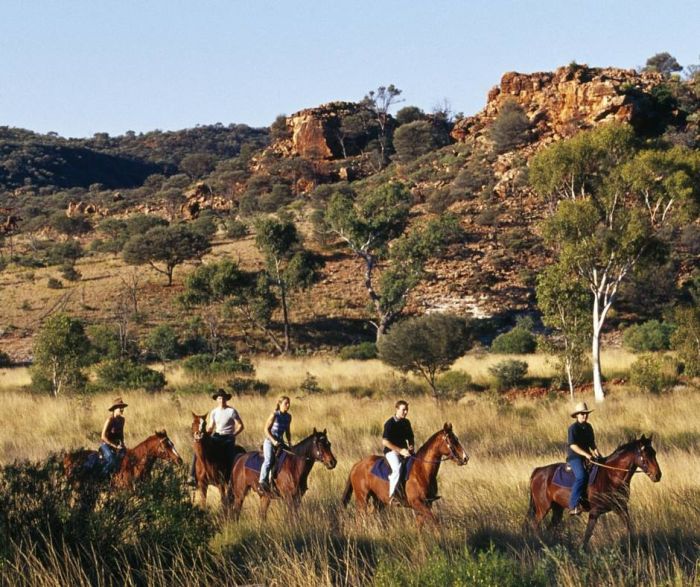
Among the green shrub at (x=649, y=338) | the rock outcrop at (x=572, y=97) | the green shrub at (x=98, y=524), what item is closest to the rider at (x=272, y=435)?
the green shrub at (x=98, y=524)

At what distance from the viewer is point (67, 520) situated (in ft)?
24.2

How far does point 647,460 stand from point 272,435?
495 cm

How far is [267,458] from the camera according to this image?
10.9m

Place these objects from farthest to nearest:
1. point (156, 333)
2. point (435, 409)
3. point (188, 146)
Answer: point (188, 146)
point (156, 333)
point (435, 409)

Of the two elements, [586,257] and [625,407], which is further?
[586,257]

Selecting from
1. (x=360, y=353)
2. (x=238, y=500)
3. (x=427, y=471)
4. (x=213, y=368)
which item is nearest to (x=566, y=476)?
(x=427, y=471)

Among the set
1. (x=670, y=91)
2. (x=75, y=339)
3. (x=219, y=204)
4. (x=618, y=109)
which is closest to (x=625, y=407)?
(x=75, y=339)

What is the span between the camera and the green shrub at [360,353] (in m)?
40.5

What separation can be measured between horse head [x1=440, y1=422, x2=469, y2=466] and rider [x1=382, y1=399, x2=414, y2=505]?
510 millimetres

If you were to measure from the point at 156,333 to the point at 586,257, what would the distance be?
2385 centimetres

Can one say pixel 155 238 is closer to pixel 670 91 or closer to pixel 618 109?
pixel 618 109

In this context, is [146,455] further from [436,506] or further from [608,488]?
[608,488]

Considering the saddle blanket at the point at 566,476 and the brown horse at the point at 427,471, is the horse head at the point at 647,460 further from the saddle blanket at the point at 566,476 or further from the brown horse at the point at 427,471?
the brown horse at the point at 427,471

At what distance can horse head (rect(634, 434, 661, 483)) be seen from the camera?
9266 millimetres
